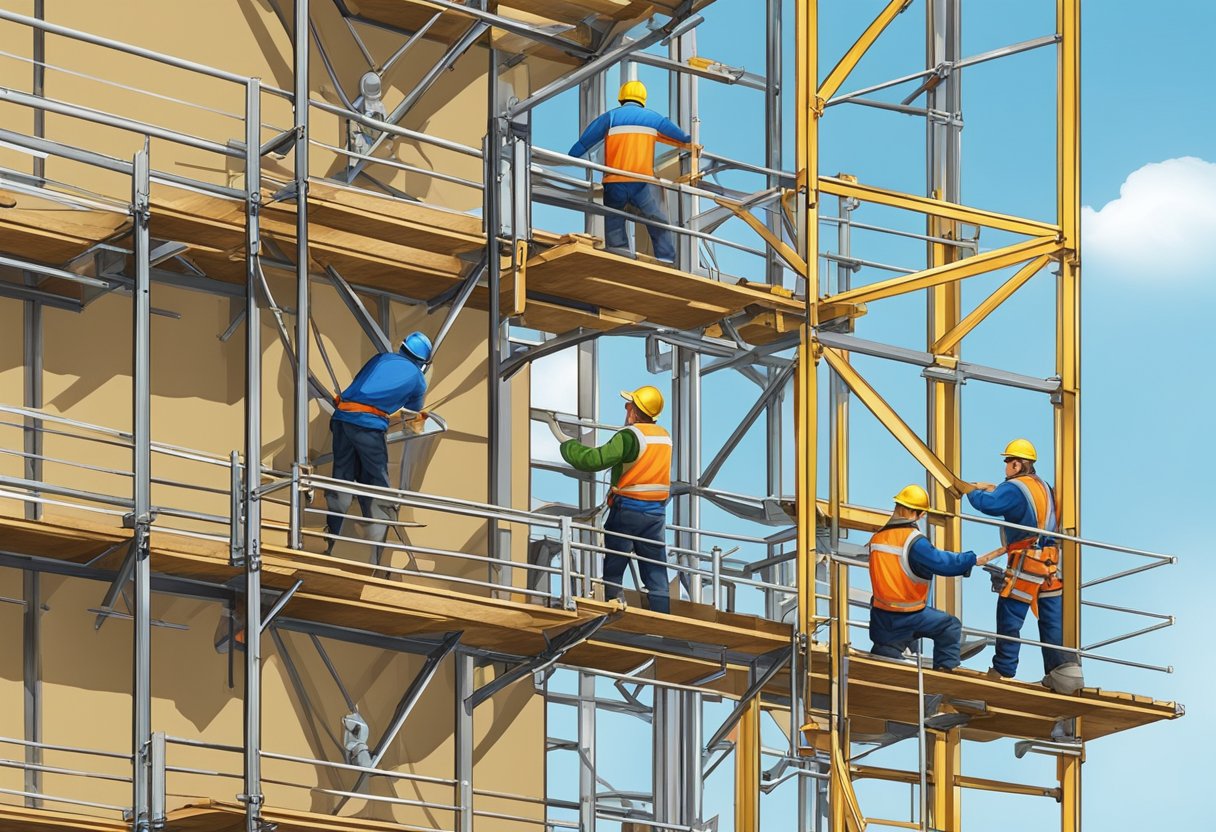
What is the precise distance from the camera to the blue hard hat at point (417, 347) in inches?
1136

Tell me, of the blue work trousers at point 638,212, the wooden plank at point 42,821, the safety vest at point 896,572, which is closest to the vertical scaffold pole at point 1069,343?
the safety vest at point 896,572

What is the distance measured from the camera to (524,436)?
1247 inches

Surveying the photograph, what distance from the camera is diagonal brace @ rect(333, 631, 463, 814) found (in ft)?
96.1

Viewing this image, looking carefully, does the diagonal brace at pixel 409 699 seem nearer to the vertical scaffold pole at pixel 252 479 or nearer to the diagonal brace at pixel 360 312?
the vertical scaffold pole at pixel 252 479

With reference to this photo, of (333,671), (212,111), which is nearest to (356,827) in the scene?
(333,671)

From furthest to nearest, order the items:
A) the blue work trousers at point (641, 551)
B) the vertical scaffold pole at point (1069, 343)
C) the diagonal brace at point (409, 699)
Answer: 1. the vertical scaffold pole at point (1069, 343)
2. the blue work trousers at point (641, 551)
3. the diagonal brace at point (409, 699)

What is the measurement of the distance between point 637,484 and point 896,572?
2.95 metres

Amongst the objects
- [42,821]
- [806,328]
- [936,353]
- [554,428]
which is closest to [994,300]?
[936,353]

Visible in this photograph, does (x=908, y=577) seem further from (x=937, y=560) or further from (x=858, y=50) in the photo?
(x=858, y=50)

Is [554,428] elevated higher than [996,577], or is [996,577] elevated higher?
[554,428]

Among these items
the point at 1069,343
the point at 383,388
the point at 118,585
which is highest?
the point at 1069,343

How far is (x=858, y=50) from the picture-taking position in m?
33.5

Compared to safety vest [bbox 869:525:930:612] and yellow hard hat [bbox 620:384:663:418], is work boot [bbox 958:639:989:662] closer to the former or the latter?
safety vest [bbox 869:525:930:612]

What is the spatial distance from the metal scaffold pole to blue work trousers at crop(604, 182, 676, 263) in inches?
235
